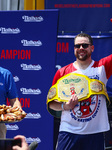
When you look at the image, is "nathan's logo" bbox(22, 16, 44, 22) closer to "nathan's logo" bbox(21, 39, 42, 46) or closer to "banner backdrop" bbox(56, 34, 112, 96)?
"nathan's logo" bbox(21, 39, 42, 46)

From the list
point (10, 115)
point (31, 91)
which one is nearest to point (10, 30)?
point (31, 91)

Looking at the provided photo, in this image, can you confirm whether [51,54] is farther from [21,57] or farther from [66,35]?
[66,35]

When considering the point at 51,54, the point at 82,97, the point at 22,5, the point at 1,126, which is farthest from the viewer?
the point at 22,5

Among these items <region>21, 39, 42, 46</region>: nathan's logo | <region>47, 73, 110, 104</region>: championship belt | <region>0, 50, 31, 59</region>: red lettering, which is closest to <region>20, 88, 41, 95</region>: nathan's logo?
<region>0, 50, 31, 59</region>: red lettering

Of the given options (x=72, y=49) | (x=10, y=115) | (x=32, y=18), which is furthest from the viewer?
(x=72, y=49)

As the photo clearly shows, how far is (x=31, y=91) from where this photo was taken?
4625 millimetres

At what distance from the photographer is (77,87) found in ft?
12.1

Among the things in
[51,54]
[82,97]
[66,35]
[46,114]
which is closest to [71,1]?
[66,35]

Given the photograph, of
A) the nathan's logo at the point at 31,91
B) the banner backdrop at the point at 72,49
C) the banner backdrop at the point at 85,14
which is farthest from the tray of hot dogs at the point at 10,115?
the banner backdrop at the point at 85,14

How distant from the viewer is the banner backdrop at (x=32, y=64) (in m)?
4.60

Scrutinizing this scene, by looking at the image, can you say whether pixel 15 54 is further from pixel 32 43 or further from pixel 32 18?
→ pixel 32 18

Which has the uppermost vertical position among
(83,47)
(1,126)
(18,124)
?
(83,47)

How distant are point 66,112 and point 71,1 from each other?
2179 millimetres

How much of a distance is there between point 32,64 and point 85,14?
3.94 ft
